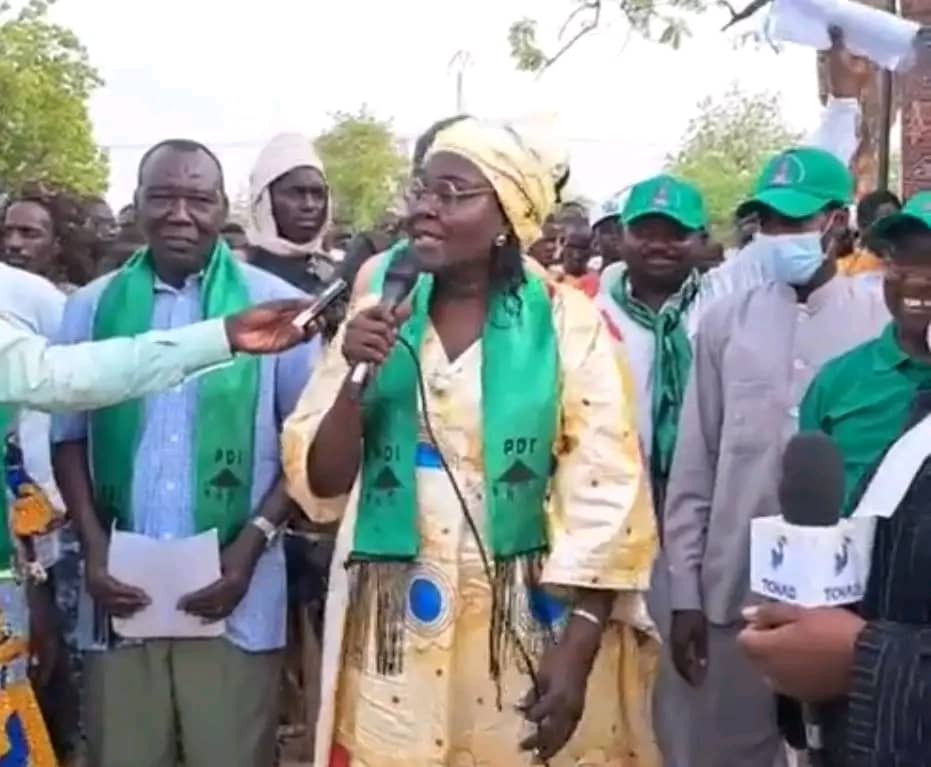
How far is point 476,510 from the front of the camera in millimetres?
3389

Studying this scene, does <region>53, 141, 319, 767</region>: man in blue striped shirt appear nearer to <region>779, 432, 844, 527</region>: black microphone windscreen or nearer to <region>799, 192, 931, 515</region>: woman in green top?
<region>799, 192, 931, 515</region>: woman in green top

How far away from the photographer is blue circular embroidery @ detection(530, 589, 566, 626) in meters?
3.41

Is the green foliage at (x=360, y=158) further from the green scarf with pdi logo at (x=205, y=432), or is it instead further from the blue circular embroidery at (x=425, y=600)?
the blue circular embroidery at (x=425, y=600)

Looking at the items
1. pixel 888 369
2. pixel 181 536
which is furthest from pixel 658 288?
pixel 888 369

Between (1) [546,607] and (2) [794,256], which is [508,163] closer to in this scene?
(1) [546,607]

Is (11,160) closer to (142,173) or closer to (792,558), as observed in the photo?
(142,173)

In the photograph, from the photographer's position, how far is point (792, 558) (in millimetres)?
2293

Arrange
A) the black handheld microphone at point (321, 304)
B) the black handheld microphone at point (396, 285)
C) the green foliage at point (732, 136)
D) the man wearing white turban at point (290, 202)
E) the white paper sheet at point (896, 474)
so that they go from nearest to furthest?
the white paper sheet at point (896, 474), the black handheld microphone at point (396, 285), the black handheld microphone at point (321, 304), the man wearing white turban at point (290, 202), the green foliage at point (732, 136)

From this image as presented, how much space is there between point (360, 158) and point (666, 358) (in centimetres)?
3731

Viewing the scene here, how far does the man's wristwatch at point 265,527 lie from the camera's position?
4.19m

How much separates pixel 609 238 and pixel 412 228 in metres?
4.99

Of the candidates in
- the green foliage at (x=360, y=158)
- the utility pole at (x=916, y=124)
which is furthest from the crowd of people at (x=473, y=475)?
the green foliage at (x=360, y=158)

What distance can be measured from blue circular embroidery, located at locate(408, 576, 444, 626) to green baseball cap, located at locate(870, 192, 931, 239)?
104 cm

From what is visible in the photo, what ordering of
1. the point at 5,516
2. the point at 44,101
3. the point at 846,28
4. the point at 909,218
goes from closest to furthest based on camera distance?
the point at 909,218, the point at 5,516, the point at 846,28, the point at 44,101
